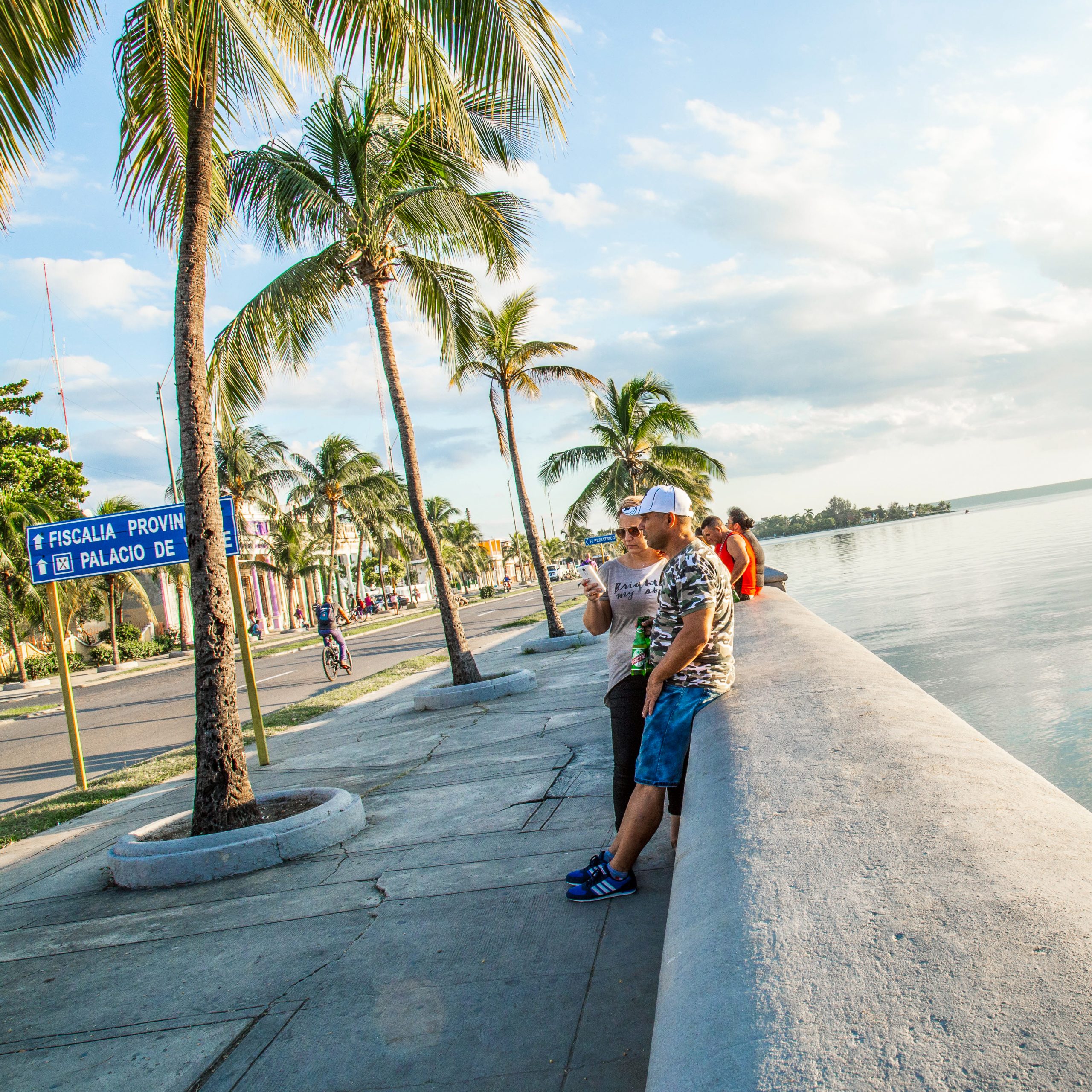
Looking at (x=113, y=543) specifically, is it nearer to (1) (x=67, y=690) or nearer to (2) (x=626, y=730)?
(1) (x=67, y=690)

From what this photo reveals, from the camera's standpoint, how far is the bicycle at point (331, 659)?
1772 centimetres

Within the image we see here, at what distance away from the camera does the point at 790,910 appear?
1.82 m

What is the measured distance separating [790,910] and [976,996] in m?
0.45

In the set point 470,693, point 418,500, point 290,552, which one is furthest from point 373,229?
point 290,552

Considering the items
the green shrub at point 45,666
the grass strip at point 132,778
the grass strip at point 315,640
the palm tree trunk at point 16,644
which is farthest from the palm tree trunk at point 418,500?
the green shrub at point 45,666

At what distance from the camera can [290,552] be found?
50.0 metres

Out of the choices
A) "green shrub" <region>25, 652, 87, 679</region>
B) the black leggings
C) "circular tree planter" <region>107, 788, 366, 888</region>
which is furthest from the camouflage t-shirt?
"green shrub" <region>25, 652, 87, 679</region>

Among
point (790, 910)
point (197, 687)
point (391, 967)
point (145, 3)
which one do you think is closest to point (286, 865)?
point (197, 687)

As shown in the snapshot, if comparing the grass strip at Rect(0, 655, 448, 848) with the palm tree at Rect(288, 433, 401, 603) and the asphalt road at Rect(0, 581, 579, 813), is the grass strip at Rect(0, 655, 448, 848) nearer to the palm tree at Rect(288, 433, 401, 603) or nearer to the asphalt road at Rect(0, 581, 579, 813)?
the asphalt road at Rect(0, 581, 579, 813)

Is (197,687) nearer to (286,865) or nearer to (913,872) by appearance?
(286,865)

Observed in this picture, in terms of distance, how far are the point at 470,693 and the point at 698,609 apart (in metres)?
7.17

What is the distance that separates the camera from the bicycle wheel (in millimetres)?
17703

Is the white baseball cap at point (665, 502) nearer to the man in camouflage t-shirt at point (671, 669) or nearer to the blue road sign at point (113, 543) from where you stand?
the man in camouflage t-shirt at point (671, 669)

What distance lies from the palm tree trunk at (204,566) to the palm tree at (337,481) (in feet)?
130
